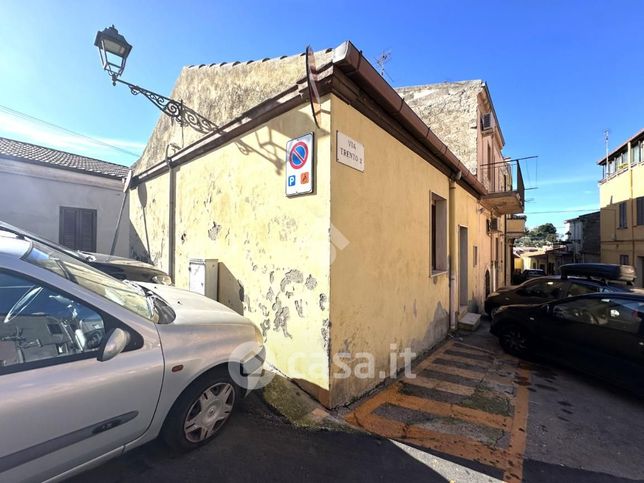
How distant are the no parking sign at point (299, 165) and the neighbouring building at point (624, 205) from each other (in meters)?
24.1

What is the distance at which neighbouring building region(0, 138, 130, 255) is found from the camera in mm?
9602

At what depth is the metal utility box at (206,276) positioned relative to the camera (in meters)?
4.61

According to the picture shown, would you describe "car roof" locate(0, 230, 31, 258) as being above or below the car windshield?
above

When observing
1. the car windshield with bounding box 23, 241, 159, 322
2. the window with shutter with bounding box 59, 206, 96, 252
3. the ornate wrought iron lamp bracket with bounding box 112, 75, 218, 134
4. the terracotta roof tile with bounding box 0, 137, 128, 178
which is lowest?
the car windshield with bounding box 23, 241, 159, 322

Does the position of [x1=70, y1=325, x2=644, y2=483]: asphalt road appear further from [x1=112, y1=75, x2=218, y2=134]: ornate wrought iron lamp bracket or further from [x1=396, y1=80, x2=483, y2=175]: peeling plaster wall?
[x1=396, y1=80, x2=483, y2=175]: peeling plaster wall

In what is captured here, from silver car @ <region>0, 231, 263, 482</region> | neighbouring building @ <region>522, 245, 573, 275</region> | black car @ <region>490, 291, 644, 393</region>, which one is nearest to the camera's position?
silver car @ <region>0, 231, 263, 482</region>

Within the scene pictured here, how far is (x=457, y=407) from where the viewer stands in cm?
355

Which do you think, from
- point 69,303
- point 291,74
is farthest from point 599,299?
point 69,303

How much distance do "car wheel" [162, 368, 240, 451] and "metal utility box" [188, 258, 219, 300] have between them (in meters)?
2.17

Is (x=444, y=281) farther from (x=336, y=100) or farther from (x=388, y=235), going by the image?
(x=336, y=100)

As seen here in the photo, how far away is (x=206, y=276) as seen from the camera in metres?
4.59

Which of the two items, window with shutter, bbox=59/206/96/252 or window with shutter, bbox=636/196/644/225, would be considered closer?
window with shutter, bbox=59/206/96/252

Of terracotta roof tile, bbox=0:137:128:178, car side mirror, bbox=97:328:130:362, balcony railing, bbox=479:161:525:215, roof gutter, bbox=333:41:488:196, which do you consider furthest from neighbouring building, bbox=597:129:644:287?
terracotta roof tile, bbox=0:137:128:178

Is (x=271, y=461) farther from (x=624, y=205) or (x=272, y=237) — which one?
(x=624, y=205)
